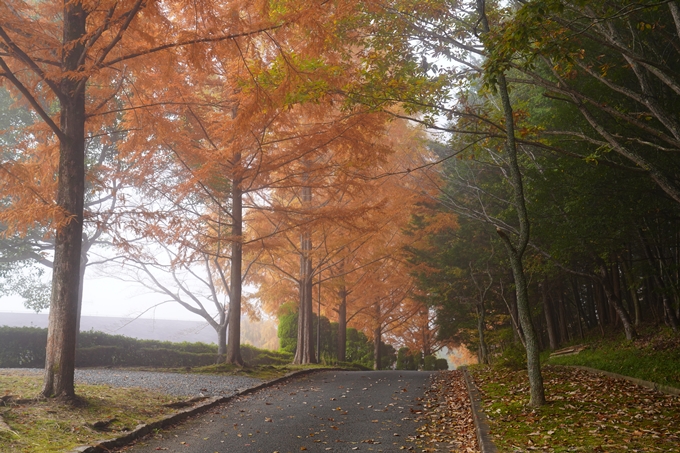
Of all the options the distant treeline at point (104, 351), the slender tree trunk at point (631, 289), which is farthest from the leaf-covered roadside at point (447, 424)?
the distant treeline at point (104, 351)

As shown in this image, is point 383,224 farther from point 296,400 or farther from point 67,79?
point 67,79

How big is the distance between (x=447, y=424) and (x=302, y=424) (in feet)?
5.78

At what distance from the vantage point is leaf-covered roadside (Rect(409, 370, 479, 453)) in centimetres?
500

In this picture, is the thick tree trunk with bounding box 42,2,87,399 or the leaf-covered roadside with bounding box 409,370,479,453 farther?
the thick tree trunk with bounding box 42,2,87,399

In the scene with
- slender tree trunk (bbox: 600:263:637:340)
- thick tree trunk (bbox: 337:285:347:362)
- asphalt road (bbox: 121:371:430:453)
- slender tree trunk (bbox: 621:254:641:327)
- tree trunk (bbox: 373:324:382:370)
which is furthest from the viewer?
Result: tree trunk (bbox: 373:324:382:370)

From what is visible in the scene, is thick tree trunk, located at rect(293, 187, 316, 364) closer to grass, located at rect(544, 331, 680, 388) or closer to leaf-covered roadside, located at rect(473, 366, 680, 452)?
grass, located at rect(544, 331, 680, 388)

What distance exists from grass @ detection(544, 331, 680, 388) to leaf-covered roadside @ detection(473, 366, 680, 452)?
421 millimetres

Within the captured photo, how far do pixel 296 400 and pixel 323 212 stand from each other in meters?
4.81

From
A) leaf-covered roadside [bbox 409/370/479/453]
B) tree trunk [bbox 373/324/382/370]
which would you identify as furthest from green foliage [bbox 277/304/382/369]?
leaf-covered roadside [bbox 409/370/479/453]

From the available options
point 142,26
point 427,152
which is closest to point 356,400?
point 142,26

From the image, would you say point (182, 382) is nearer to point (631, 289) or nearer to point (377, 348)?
point (631, 289)

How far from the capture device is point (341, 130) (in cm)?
1041

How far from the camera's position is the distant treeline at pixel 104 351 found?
520 inches

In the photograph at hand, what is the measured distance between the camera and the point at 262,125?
10.1 metres
